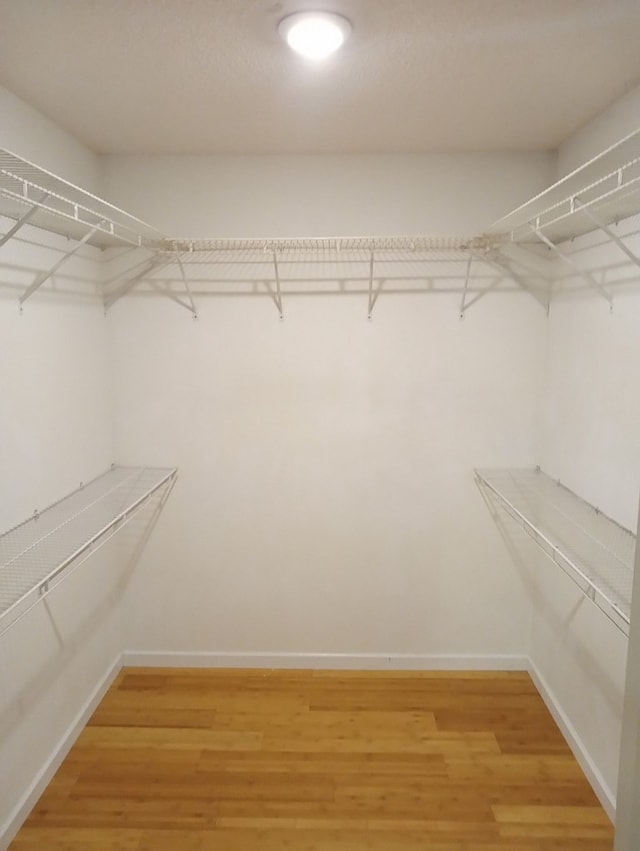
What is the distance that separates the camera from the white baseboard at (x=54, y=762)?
193cm

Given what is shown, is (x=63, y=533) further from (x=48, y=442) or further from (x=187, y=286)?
(x=187, y=286)

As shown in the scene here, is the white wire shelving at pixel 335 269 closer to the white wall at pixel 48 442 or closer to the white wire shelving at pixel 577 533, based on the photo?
the white wall at pixel 48 442

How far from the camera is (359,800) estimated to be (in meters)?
2.10

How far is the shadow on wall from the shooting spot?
1.94m

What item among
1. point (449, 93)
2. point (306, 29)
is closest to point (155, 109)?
point (306, 29)

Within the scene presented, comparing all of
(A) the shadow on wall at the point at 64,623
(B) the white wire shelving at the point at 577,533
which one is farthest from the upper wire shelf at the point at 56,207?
(B) the white wire shelving at the point at 577,533

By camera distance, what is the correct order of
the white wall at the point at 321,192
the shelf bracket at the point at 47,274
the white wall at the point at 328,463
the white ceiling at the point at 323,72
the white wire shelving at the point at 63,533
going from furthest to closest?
1. the white wall at the point at 328,463
2. the white wall at the point at 321,192
3. the shelf bracket at the point at 47,274
4. the white wire shelving at the point at 63,533
5. the white ceiling at the point at 323,72

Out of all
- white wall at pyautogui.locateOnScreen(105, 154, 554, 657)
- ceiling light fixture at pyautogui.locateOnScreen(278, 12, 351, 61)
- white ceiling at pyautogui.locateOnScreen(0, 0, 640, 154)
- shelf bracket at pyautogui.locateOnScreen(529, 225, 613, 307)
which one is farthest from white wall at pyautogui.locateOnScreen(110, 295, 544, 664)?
ceiling light fixture at pyautogui.locateOnScreen(278, 12, 351, 61)

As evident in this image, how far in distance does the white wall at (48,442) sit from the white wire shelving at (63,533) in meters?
0.05

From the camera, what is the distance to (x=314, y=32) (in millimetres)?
1447

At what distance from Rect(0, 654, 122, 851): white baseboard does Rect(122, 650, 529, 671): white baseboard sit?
22 centimetres

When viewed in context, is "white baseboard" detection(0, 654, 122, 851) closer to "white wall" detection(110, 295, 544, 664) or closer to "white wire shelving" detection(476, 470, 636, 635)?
"white wall" detection(110, 295, 544, 664)

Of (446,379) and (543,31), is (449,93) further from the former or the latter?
(446,379)

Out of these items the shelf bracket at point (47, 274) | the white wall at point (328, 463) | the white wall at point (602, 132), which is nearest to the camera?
the white wall at point (602, 132)
